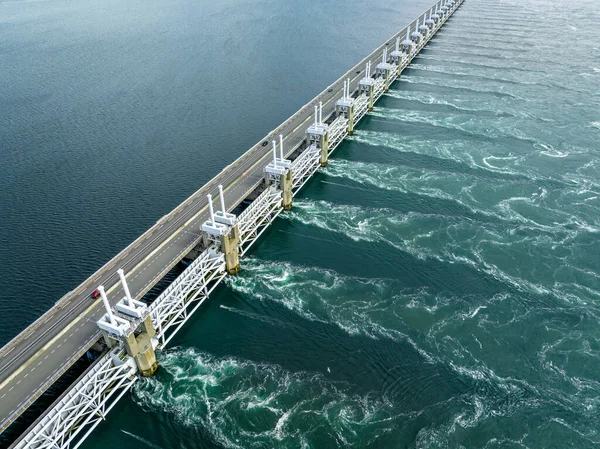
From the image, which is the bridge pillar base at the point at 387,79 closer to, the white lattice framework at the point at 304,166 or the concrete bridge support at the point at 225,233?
the white lattice framework at the point at 304,166

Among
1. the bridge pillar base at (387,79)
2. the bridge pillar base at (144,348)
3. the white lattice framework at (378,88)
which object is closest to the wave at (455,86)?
the bridge pillar base at (387,79)

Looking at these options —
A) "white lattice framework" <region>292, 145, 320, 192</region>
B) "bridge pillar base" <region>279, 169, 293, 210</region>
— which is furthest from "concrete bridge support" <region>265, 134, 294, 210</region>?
"white lattice framework" <region>292, 145, 320, 192</region>

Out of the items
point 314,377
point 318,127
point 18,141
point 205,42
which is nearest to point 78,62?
point 205,42

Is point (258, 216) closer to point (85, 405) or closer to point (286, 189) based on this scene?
point (286, 189)

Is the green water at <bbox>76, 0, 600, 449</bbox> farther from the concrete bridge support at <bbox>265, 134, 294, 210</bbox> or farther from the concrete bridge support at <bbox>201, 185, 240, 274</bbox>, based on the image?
the concrete bridge support at <bbox>265, 134, 294, 210</bbox>

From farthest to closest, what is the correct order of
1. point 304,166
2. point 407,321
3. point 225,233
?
point 304,166 → point 225,233 → point 407,321

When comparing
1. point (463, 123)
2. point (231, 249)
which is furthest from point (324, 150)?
point (463, 123)

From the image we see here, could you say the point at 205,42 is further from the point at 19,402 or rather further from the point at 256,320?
the point at 19,402
